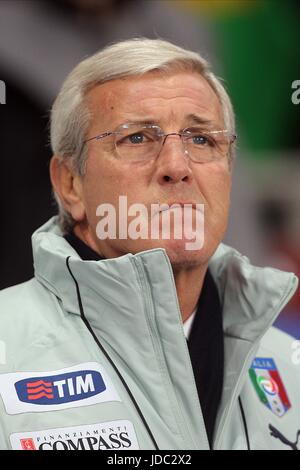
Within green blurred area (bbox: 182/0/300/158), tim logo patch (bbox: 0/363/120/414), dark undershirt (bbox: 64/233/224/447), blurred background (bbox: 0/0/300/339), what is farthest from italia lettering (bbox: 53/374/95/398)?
green blurred area (bbox: 182/0/300/158)

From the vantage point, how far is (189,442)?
4.43 ft

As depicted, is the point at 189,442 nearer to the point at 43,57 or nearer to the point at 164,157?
the point at 164,157

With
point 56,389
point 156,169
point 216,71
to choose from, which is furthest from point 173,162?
point 216,71

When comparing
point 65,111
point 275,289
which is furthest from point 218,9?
point 275,289

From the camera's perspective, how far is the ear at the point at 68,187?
5.33 ft

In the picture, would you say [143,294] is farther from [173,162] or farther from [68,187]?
[68,187]

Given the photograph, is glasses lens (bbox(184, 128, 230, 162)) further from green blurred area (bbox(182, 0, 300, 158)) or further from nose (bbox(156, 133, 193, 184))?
green blurred area (bbox(182, 0, 300, 158))

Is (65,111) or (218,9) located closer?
(65,111)

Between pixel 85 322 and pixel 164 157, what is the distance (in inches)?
14.5

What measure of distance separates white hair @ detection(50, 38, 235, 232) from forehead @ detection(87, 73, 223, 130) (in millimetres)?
17

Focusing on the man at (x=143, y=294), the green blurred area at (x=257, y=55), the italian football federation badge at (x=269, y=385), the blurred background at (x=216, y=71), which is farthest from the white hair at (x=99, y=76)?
the green blurred area at (x=257, y=55)

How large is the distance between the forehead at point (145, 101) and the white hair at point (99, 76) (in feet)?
0.06

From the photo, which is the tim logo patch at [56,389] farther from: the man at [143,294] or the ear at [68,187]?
the ear at [68,187]

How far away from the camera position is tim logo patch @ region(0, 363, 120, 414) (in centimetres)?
130
